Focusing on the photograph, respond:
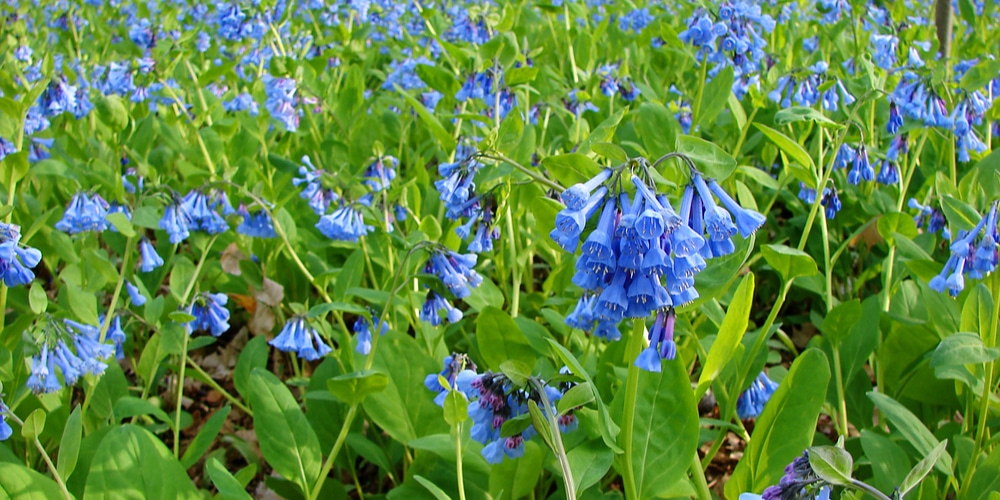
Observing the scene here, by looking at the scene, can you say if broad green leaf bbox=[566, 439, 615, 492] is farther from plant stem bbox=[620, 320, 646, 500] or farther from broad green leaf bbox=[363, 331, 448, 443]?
broad green leaf bbox=[363, 331, 448, 443]

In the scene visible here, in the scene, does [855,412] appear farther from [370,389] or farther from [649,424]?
[370,389]

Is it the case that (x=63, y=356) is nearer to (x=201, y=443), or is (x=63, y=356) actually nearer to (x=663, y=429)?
(x=201, y=443)

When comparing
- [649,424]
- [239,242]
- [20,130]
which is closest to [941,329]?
[649,424]

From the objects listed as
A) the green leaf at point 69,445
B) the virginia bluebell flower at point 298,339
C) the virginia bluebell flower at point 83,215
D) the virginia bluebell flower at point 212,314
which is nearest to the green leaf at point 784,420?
the virginia bluebell flower at point 298,339

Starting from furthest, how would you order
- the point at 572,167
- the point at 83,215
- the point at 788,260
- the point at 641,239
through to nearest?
the point at 83,215 → the point at 788,260 → the point at 572,167 → the point at 641,239

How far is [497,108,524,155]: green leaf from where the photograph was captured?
1.85 metres

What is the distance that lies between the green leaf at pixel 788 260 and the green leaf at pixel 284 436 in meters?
1.02

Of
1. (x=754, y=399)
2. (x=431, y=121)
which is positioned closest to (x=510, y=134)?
(x=431, y=121)

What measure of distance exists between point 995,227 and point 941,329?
0.35 m

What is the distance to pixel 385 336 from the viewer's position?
6.18 feet

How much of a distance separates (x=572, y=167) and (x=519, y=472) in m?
0.66

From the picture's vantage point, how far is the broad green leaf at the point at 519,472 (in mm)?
1579

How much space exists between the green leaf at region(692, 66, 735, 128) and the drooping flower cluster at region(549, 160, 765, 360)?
3.98 feet

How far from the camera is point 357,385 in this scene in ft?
5.26
